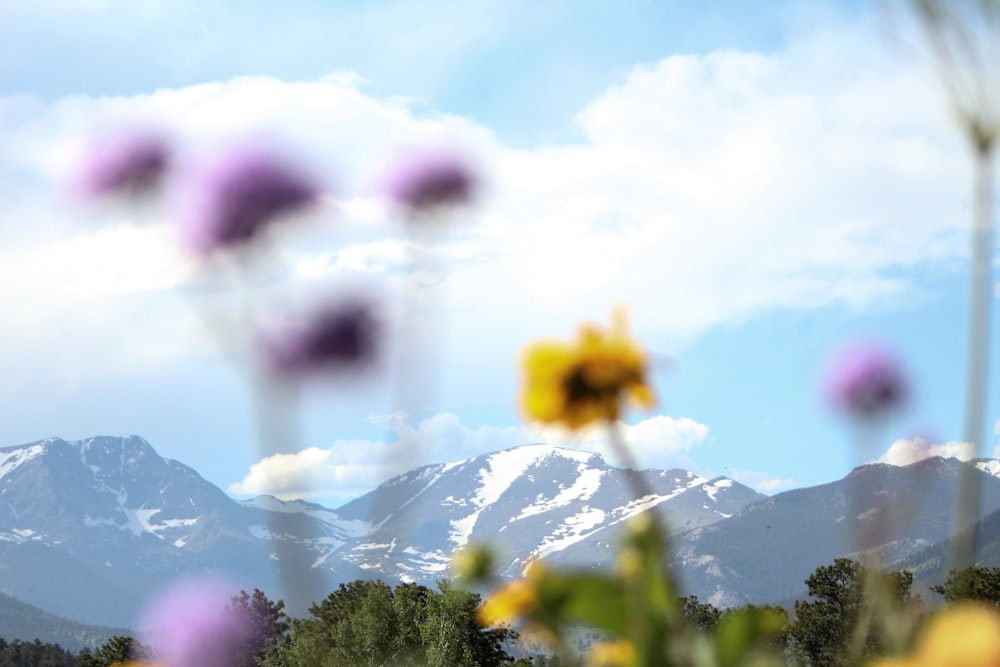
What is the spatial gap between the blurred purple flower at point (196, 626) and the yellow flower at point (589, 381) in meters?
1.15

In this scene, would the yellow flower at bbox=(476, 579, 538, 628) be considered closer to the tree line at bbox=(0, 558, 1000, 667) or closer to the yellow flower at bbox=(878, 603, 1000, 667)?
the yellow flower at bbox=(878, 603, 1000, 667)

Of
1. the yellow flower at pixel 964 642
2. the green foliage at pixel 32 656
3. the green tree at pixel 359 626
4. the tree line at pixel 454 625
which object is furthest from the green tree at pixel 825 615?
the green foliage at pixel 32 656

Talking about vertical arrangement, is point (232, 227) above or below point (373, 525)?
above

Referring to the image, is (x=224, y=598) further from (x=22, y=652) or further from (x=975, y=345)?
(x=22, y=652)

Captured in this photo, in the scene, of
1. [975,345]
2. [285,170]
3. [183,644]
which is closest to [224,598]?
[183,644]

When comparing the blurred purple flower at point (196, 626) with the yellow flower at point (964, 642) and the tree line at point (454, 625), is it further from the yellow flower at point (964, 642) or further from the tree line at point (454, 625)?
the tree line at point (454, 625)

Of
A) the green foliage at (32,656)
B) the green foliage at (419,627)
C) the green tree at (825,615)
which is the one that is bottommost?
the green tree at (825,615)

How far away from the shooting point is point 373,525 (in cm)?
353

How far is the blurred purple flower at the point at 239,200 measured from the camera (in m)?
3.24

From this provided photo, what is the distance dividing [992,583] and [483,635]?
146 ft

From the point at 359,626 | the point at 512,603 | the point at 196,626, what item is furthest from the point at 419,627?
the point at 512,603

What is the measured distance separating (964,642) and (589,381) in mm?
1073

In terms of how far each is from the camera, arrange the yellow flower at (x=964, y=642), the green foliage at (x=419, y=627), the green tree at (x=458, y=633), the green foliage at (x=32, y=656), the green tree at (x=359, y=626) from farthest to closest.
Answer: the green foliage at (x=32, y=656), the green tree at (x=458, y=633), the green foliage at (x=419, y=627), the green tree at (x=359, y=626), the yellow flower at (x=964, y=642)

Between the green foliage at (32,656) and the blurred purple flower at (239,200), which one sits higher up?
the green foliage at (32,656)
